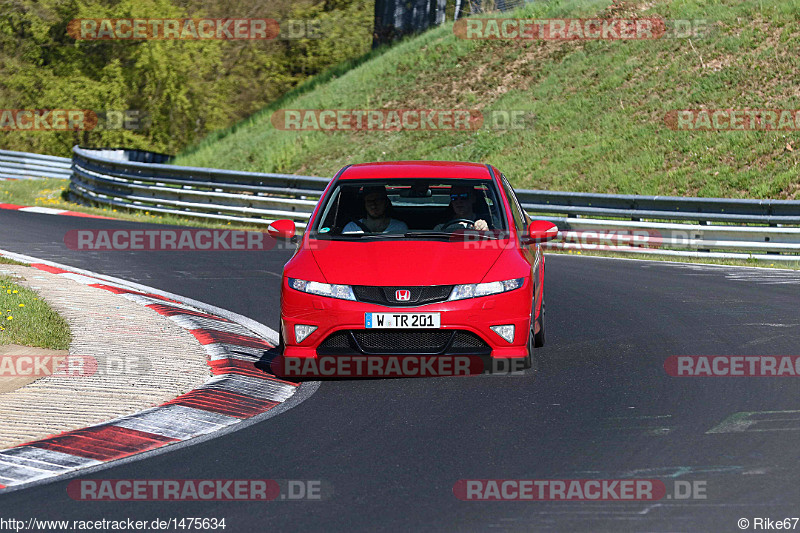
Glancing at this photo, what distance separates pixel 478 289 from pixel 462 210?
1.34m

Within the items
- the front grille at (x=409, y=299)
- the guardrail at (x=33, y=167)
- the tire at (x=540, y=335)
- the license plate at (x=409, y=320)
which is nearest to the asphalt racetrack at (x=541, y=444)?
the tire at (x=540, y=335)

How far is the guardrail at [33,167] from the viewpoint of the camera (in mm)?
33750

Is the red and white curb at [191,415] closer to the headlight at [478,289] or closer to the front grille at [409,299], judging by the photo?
the front grille at [409,299]

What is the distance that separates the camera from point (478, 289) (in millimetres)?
8031

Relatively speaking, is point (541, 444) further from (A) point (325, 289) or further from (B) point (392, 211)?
(B) point (392, 211)

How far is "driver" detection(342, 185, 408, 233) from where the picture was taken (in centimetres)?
902

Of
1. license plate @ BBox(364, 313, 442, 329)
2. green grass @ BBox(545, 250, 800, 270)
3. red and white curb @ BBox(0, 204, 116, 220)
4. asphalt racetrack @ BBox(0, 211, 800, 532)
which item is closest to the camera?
asphalt racetrack @ BBox(0, 211, 800, 532)

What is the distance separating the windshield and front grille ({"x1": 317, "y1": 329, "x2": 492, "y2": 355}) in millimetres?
1095

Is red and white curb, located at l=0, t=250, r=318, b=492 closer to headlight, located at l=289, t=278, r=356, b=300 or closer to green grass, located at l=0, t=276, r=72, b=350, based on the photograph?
headlight, located at l=289, t=278, r=356, b=300

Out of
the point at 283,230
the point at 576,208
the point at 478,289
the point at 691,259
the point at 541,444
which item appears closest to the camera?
the point at 541,444

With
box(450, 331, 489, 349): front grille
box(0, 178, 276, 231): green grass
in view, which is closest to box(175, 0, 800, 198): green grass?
box(0, 178, 276, 231): green grass

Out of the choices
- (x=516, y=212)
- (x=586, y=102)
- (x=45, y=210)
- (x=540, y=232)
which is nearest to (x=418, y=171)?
(x=516, y=212)

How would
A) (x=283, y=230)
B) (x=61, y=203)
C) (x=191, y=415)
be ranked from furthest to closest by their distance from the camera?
(x=61, y=203) < (x=283, y=230) < (x=191, y=415)

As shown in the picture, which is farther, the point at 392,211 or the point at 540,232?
the point at 392,211
